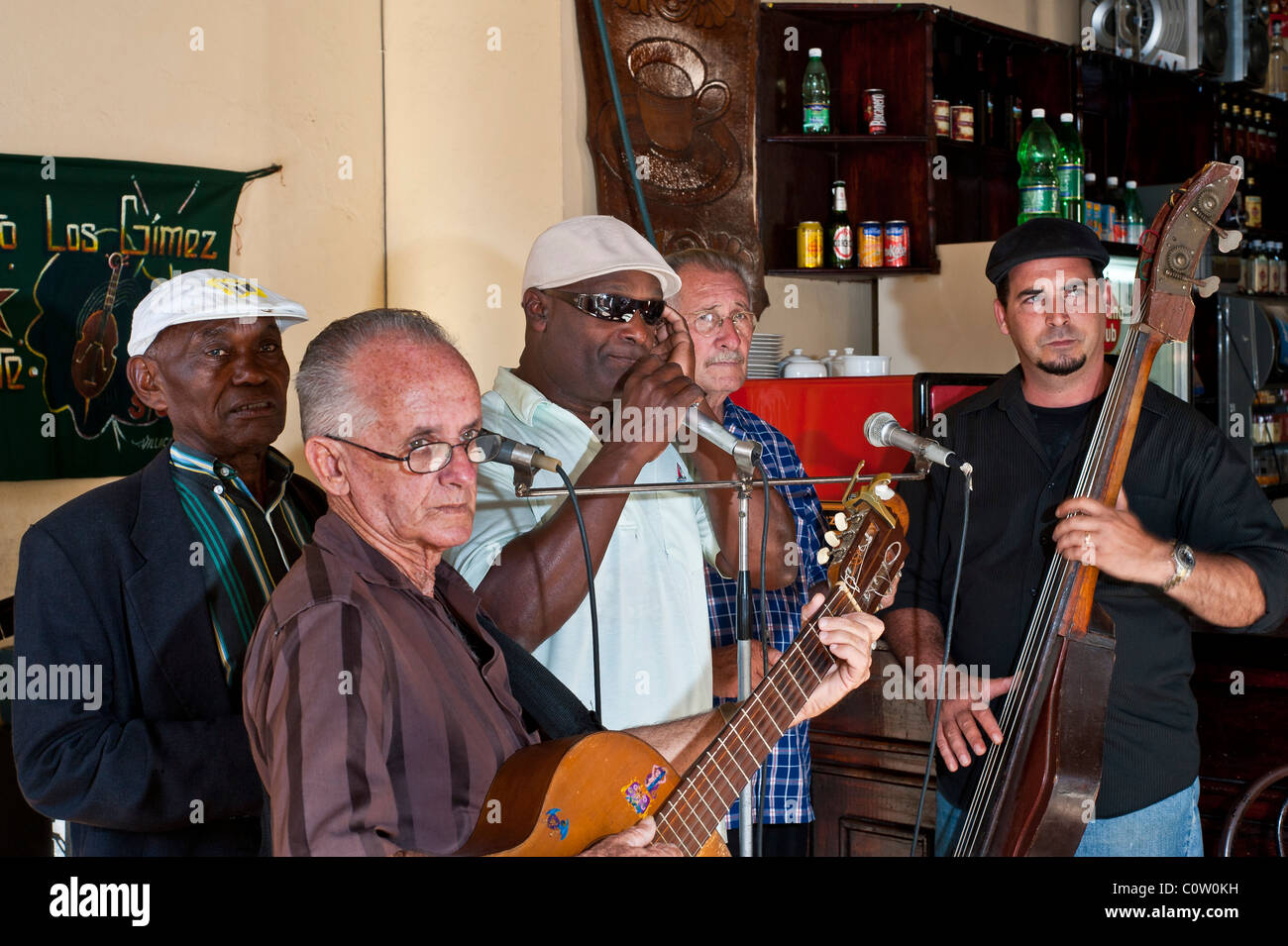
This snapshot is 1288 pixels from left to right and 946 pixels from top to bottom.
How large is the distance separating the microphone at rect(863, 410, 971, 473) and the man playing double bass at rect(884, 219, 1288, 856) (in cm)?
28

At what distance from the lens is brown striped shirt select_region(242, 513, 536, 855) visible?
122 cm

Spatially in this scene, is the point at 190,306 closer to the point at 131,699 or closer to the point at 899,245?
the point at 131,699

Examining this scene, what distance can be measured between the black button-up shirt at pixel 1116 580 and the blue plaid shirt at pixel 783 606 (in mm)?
252

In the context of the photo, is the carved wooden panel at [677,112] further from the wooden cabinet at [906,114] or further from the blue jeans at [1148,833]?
the blue jeans at [1148,833]

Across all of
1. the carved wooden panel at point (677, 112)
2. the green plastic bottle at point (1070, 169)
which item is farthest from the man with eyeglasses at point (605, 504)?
the green plastic bottle at point (1070, 169)

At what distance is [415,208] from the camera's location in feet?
12.6

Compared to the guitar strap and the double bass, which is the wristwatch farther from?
the guitar strap

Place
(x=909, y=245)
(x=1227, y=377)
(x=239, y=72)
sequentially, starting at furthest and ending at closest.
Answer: (x=1227, y=377) → (x=909, y=245) → (x=239, y=72)

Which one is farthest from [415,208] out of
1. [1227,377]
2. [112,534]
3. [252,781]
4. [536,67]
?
[1227,377]

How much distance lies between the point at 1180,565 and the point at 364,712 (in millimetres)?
1357

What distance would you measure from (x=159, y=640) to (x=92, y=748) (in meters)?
0.18

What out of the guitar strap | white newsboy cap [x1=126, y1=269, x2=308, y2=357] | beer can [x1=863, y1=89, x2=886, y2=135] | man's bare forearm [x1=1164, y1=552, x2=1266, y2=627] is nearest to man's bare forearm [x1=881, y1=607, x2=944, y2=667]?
man's bare forearm [x1=1164, y1=552, x2=1266, y2=627]
